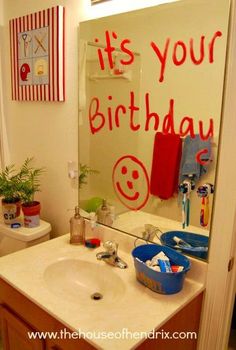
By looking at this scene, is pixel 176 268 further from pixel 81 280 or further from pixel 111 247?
pixel 81 280

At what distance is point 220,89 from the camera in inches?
39.5

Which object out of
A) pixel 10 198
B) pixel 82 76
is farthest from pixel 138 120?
pixel 10 198

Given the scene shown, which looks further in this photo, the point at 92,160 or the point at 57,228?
the point at 57,228

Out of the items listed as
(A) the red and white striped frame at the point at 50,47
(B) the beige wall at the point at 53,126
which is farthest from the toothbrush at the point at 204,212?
(A) the red and white striped frame at the point at 50,47

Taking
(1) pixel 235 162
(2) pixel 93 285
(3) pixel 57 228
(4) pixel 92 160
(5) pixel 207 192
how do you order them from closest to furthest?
1. (1) pixel 235 162
2. (5) pixel 207 192
3. (2) pixel 93 285
4. (4) pixel 92 160
5. (3) pixel 57 228

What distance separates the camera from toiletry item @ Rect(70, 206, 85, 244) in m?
1.45

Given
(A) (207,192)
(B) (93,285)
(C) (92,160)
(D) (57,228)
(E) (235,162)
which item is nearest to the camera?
(E) (235,162)

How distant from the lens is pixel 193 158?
1127 mm

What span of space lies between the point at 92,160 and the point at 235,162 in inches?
29.0

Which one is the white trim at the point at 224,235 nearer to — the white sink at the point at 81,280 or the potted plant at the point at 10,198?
the white sink at the point at 81,280

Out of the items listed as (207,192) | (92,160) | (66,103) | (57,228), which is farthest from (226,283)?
(66,103)

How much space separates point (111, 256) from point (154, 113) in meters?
0.64

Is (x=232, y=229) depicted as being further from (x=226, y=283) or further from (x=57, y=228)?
(x=57, y=228)

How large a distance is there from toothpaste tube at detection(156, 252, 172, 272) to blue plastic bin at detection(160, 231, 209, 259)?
0.31 feet
